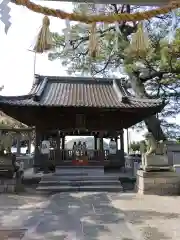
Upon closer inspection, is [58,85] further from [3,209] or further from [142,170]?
[3,209]

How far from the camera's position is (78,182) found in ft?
39.1

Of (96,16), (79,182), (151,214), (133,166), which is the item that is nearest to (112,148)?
(133,166)

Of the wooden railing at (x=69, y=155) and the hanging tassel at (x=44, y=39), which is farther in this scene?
the wooden railing at (x=69, y=155)

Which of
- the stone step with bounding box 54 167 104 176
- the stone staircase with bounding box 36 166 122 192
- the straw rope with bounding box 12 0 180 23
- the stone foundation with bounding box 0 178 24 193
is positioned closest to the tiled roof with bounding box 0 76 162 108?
the stone step with bounding box 54 167 104 176

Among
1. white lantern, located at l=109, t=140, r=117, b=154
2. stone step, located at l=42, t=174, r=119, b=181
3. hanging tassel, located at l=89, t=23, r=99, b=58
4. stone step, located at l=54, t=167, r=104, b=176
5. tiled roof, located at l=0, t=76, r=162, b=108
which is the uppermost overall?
tiled roof, located at l=0, t=76, r=162, b=108

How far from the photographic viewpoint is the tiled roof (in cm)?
1387

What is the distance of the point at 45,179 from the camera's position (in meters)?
12.4

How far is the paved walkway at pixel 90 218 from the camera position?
5301mm

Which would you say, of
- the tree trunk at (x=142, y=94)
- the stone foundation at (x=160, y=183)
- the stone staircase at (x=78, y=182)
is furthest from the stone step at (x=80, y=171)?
the tree trunk at (x=142, y=94)

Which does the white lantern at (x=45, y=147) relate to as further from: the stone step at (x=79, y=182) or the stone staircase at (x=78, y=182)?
the stone step at (x=79, y=182)

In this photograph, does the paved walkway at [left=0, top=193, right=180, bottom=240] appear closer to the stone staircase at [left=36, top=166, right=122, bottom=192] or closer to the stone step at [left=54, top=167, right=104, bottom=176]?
the stone staircase at [left=36, top=166, right=122, bottom=192]

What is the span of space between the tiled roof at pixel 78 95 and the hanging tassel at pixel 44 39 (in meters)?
9.99

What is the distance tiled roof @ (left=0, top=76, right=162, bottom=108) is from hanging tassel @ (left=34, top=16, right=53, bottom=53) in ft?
32.8


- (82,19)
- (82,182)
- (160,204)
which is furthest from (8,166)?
(82,19)
